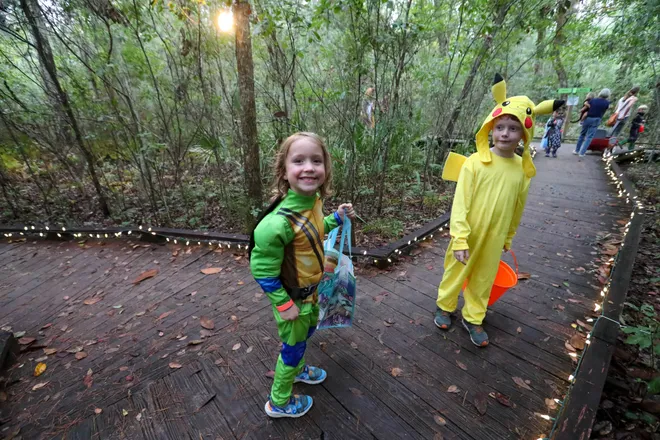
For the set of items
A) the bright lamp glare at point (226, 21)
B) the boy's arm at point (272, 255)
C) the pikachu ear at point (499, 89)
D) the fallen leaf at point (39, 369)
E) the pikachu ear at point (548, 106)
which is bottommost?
the fallen leaf at point (39, 369)

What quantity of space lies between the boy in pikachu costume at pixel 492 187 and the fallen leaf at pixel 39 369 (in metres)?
3.25

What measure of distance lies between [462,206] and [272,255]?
1372 mm

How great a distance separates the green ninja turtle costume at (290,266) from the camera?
4.24ft

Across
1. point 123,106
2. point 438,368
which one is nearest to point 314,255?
point 438,368

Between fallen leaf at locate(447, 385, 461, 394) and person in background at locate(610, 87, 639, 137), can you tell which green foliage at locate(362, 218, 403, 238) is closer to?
fallen leaf at locate(447, 385, 461, 394)

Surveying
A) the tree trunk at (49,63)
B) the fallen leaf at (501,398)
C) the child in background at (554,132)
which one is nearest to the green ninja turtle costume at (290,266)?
the fallen leaf at (501,398)

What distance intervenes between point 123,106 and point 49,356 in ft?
13.2

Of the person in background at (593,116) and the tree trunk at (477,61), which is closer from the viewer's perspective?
the tree trunk at (477,61)

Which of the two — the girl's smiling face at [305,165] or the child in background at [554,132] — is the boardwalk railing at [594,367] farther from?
the child in background at [554,132]

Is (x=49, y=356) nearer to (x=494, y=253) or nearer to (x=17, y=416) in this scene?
(x=17, y=416)

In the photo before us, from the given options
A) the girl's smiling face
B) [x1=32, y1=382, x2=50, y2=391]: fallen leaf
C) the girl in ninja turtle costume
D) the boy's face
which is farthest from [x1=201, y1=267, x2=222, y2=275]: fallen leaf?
the boy's face

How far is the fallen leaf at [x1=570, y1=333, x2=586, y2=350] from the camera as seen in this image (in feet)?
6.86

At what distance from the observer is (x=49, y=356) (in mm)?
2309

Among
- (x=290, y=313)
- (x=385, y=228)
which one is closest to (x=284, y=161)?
(x=290, y=313)
